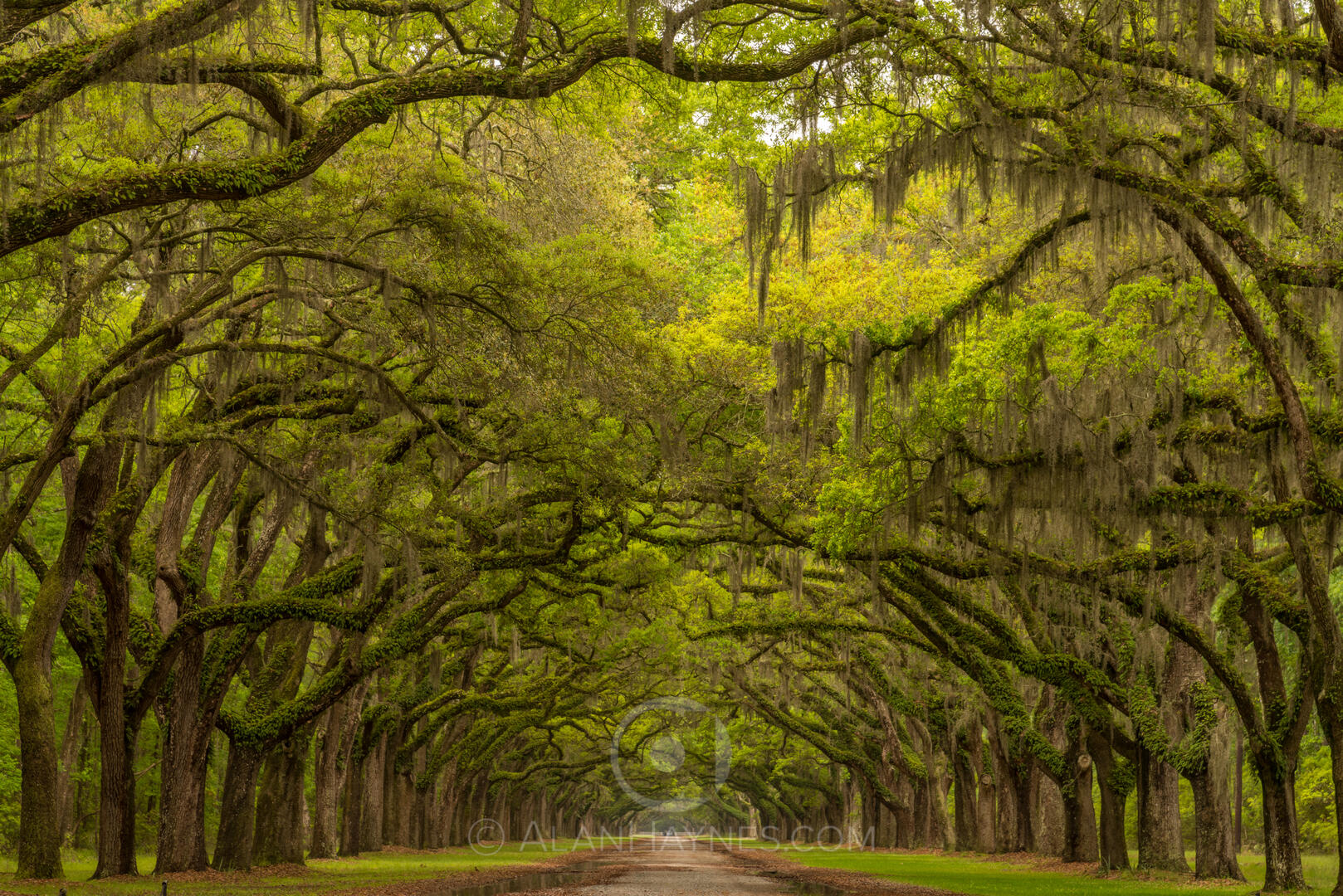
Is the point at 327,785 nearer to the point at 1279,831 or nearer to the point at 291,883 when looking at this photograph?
the point at 291,883

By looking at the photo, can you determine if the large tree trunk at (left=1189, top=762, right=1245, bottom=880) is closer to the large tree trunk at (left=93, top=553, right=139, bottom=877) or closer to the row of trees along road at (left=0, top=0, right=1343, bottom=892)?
the row of trees along road at (left=0, top=0, right=1343, bottom=892)

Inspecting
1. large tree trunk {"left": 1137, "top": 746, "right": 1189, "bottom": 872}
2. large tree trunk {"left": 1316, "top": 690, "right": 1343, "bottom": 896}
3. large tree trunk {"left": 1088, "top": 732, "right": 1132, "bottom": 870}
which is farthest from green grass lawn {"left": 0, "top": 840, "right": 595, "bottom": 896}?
large tree trunk {"left": 1137, "top": 746, "right": 1189, "bottom": 872}

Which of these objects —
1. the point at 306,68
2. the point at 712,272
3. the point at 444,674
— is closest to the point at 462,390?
the point at 306,68

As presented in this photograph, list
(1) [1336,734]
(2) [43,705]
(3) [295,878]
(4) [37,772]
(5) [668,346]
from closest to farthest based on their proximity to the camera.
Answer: (4) [37,772] < (2) [43,705] < (1) [1336,734] < (5) [668,346] < (3) [295,878]

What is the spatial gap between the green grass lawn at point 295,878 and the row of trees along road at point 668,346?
103cm

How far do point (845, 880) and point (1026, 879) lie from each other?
4020mm

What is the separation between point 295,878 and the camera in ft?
78.5

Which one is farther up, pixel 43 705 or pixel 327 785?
pixel 43 705

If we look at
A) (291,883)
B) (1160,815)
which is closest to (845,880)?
(1160,815)

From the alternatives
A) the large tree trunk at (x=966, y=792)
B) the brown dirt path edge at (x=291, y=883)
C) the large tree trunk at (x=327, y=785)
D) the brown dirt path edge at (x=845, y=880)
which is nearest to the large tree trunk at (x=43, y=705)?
the brown dirt path edge at (x=291, y=883)

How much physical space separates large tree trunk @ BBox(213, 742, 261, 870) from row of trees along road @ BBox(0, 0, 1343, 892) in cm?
14

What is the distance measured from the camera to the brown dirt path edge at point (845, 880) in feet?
69.4

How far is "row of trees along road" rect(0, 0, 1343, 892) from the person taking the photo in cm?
1246

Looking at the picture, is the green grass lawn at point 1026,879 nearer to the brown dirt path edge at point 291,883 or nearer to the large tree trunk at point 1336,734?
the large tree trunk at point 1336,734
